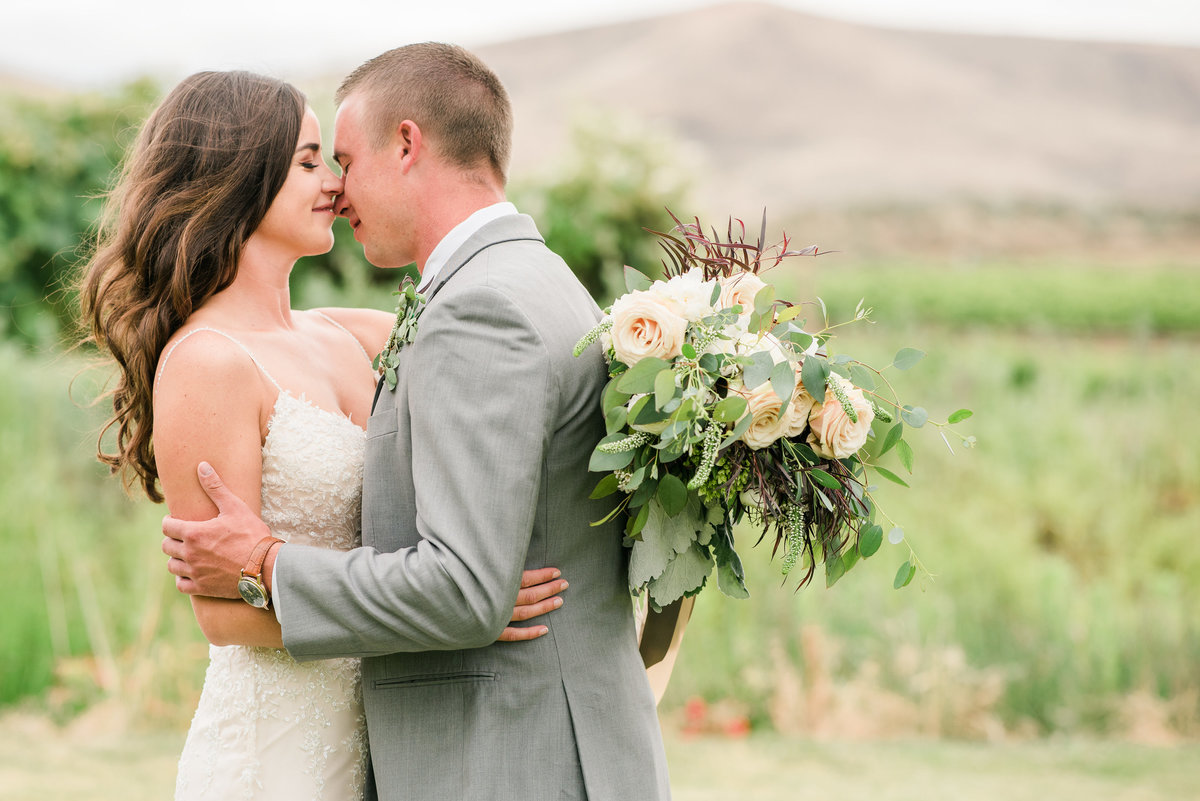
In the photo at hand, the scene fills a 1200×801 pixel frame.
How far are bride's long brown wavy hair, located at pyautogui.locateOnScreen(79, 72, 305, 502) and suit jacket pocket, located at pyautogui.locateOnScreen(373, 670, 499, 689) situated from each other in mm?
1115

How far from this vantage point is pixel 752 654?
6.83 meters

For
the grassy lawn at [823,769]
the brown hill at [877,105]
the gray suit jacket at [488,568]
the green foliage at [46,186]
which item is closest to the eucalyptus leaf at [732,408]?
the gray suit jacket at [488,568]

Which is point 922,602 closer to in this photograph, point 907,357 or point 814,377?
point 907,357

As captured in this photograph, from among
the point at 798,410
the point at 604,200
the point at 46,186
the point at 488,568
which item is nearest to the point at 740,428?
the point at 798,410

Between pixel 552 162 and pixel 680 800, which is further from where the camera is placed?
pixel 552 162

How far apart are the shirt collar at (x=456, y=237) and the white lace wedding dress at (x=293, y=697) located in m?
0.53

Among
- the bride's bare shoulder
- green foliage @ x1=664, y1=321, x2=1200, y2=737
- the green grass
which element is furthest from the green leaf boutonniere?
the green grass

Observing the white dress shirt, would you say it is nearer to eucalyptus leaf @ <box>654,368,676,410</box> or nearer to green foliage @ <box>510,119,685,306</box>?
eucalyptus leaf @ <box>654,368,676,410</box>

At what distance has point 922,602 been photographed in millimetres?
7051

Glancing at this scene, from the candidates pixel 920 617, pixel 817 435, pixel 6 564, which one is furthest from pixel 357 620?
pixel 6 564

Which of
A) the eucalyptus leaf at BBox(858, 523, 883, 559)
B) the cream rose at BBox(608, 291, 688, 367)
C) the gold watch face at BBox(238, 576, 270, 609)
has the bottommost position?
the gold watch face at BBox(238, 576, 270, 609)

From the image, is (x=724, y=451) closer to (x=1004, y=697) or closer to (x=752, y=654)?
(x=752, y=654)

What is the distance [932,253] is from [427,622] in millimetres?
13894

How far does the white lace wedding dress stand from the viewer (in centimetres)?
273
